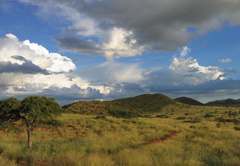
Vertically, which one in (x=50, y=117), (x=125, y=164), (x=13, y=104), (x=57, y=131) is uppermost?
(x=13, y=104)

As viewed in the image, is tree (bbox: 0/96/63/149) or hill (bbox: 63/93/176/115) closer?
tree (bbox: 0/96/63/149)

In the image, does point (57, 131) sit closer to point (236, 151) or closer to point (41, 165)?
point (41, 165)

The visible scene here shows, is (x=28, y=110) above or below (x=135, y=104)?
above

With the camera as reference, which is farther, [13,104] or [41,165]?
[13,104]

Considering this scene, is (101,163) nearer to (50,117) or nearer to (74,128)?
(50,117)

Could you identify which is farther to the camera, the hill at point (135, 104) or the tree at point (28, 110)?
the hill at point (135, 104)

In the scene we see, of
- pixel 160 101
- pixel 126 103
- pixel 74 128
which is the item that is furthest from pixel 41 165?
pixel 160 101

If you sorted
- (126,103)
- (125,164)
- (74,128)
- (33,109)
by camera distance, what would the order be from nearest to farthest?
1. (125,164)
2. (33,109)
3. (74,128)
4. (126,103)

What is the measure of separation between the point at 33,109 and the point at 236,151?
14.9 m

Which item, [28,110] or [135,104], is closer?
[28,110]

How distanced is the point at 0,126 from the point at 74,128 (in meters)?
13.6

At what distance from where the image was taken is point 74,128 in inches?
Result: 1065

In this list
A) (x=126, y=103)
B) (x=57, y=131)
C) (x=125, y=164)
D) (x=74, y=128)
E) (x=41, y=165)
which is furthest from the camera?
(x=126, y=103)

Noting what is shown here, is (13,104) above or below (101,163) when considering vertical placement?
above
